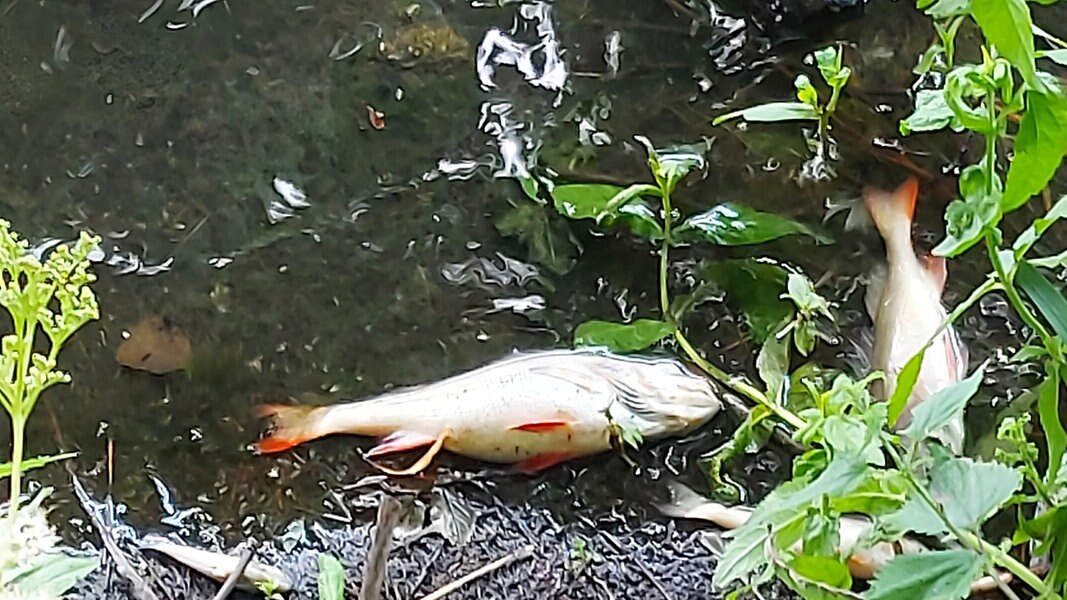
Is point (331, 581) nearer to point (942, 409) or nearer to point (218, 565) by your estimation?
point (218, 565)

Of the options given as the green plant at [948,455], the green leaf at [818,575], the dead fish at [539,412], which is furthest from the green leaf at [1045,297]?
the dead fish at [539,412]

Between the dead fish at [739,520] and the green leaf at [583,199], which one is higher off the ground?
the green leaf at [583,199]

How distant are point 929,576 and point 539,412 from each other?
750mm

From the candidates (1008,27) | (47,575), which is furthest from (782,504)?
(47,575)

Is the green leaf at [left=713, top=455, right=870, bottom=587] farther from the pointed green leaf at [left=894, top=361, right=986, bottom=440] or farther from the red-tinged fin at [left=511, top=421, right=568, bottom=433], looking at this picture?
the red-tinged fin at [left=511, top=421, right=568, bottom=433]

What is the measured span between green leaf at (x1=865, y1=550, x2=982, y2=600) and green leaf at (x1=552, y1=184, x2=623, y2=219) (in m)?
0.81

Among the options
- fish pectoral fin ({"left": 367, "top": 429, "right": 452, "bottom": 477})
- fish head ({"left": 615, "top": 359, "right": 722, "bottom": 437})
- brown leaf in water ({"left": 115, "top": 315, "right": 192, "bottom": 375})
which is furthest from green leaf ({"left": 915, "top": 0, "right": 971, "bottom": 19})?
brown leaf in water ({"left": 115, "top": 315, "right": 192, "bottom": 375})

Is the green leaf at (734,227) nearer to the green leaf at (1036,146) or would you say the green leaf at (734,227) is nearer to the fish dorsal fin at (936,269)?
the fish dorsal fin at (936,269)

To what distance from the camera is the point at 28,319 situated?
0.61m

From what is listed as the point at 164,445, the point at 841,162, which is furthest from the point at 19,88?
the point at 841,162

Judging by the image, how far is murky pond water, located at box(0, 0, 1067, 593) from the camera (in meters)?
1.41

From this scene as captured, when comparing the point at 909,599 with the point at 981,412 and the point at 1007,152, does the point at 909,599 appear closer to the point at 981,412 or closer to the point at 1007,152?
the point at 981,412

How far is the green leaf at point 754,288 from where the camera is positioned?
54.4 inches

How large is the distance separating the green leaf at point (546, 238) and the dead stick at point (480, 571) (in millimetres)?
386
